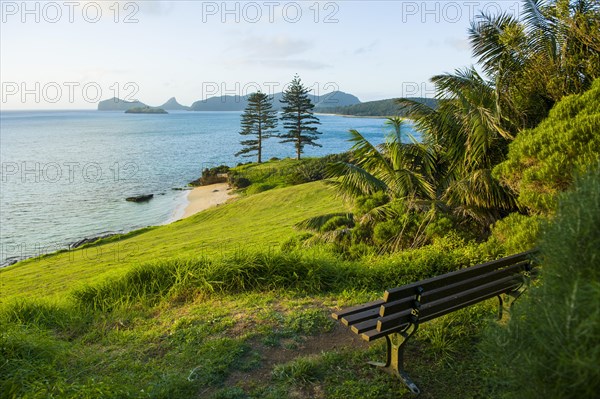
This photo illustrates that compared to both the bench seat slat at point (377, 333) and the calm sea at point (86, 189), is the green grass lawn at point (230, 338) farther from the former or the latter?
the calm sea at point (86, 189)

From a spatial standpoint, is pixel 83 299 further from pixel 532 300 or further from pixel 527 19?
pixel 527 19

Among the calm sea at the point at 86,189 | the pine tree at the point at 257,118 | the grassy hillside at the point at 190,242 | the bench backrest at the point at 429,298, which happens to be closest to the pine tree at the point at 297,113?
the pine tree at the point at 257,118

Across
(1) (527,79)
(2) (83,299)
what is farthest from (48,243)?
(1) (527,79)

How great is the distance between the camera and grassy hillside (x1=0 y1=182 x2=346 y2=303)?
1316 cm

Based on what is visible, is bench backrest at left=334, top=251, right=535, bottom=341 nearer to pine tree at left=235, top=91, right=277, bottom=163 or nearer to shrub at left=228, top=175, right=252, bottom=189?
shrub at left=228, top=175, right=252, bottom=189

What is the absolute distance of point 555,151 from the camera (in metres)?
5.77

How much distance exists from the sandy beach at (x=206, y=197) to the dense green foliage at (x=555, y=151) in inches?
996

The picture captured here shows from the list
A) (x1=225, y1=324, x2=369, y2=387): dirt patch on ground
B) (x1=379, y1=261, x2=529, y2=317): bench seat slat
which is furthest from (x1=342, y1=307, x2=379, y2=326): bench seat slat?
(x1=225, y1=324, x2=369, y2=387): dirt patch on ground

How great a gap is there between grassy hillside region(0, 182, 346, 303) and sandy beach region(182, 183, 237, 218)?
5.84 m

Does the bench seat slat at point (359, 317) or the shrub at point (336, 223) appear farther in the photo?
the shrub at point (336, 223)

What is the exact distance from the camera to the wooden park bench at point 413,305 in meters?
3.64

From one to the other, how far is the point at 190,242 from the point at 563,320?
15454 mm

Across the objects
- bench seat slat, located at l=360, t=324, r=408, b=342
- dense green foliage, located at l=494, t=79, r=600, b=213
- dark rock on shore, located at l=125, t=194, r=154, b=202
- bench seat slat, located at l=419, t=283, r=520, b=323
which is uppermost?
dense green foliage, located at l=494, t=79, r=600, b=213

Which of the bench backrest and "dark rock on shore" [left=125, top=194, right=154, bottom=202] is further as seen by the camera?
"dark rock on shore" [left=125, top=194, right=154, bottom=202]
